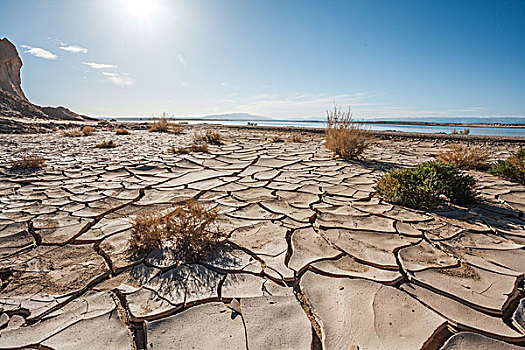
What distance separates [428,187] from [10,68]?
33.7 metres

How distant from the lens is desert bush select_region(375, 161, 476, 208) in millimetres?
2615

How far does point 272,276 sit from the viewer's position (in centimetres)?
157

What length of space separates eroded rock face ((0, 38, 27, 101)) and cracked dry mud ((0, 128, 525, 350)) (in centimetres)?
2740

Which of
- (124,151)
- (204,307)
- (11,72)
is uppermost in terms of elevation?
(11,72)

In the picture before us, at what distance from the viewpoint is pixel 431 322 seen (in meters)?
1.22

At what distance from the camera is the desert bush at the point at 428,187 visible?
8.58ft

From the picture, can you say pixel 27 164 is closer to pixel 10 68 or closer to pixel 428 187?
pixel 428 187

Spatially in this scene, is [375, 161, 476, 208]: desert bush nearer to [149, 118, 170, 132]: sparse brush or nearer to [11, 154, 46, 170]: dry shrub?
[11, 154, 46, 170]: dry shrub

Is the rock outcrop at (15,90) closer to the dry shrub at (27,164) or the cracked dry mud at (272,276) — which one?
the dry shrub at (27,164)

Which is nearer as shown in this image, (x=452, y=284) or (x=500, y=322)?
(x=500, y=322)

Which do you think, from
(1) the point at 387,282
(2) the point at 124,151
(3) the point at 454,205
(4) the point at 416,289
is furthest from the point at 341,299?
(2) the point at 124,151

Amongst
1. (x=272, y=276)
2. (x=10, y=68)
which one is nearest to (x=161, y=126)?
(x=272, y=276)

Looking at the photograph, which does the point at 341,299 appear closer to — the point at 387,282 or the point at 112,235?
the point at 387,282

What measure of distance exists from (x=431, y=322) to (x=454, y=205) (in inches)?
75.3
